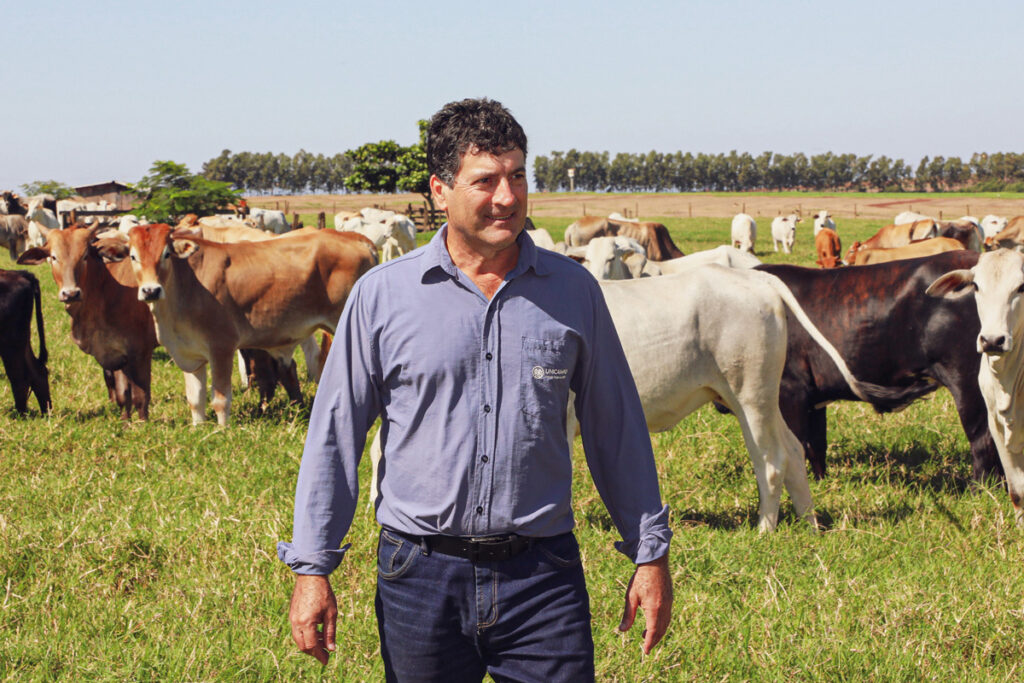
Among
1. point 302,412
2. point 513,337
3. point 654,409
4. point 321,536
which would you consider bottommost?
point 302,412

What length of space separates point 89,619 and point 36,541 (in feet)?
3.96

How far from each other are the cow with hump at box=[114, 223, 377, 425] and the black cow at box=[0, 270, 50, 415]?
45.9 inches

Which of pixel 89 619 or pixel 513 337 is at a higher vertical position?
pixel 513 337

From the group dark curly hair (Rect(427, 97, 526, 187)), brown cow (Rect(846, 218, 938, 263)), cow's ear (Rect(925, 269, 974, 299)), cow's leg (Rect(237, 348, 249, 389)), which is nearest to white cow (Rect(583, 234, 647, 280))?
cow's ear (Rect(925, 269, 974, 299))

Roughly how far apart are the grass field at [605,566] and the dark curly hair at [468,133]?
2.43m

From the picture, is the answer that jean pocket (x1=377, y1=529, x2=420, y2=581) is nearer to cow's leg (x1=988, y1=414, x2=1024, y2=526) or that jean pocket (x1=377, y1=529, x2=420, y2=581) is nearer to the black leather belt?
the black leather belt

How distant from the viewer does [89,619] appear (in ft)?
15.2

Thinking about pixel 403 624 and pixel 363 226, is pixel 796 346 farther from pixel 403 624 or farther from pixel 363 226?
pixel 363 226

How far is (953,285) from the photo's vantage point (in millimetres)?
6336

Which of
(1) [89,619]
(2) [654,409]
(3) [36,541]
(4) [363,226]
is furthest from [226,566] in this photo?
(4) [363,226]

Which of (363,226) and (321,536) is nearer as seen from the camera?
(321,536)

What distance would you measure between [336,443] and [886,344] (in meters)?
5.41

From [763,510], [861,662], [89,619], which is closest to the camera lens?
[861,662]

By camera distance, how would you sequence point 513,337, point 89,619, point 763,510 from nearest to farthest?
point 513,337 → point 89,619 → point 763,510
